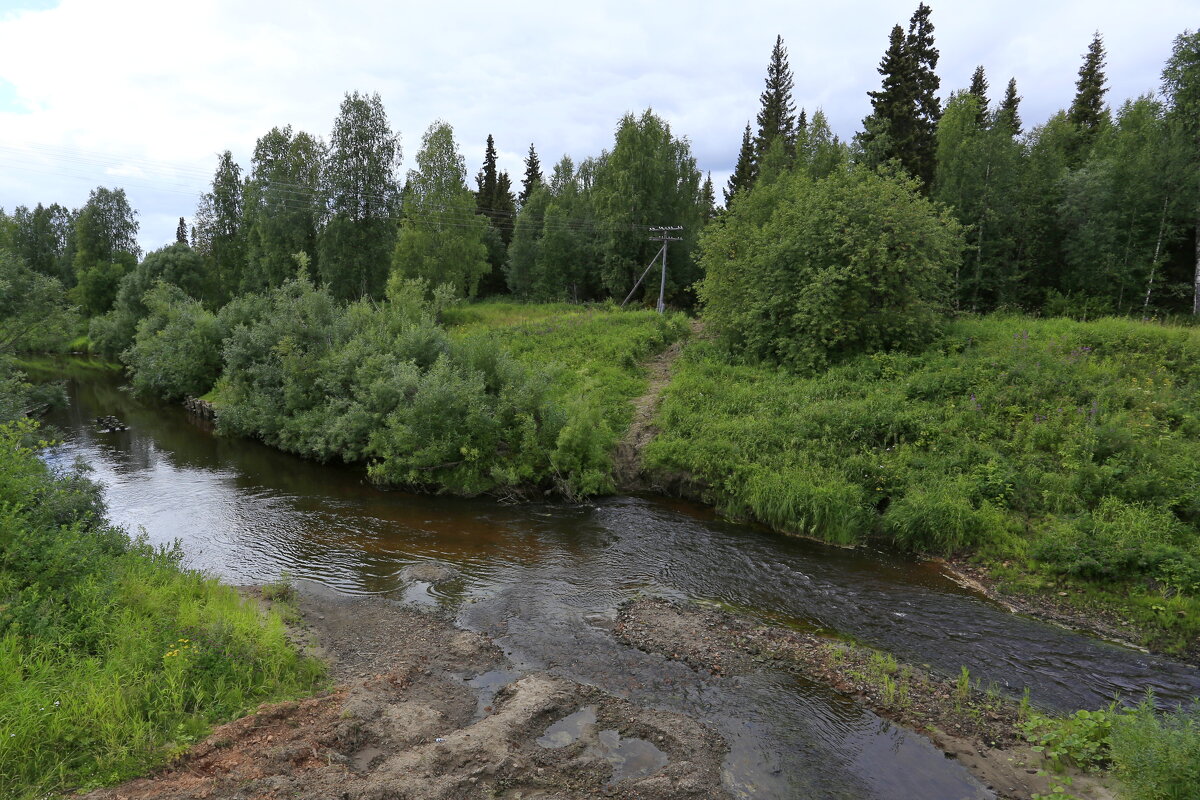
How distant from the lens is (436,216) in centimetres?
4419

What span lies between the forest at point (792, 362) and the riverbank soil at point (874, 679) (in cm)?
163

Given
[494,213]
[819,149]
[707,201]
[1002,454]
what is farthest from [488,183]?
[1002,454]

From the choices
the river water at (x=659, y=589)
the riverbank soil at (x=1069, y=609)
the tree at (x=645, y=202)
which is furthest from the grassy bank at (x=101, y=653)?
the tree at (x=645, y=202)

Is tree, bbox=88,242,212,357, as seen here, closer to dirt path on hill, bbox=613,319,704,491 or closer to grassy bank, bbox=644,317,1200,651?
dirt path on hill, bbox=613,319,704,491

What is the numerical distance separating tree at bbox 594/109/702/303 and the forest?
0.82 feet

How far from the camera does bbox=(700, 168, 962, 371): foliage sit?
72.7ft

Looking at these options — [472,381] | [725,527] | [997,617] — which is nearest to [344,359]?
[472,381]

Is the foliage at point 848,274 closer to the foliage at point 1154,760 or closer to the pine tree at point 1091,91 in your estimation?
the foliage at point 1154,760

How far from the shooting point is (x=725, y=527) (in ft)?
55.2

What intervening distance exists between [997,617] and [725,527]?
6.56m

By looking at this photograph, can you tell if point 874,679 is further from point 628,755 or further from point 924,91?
point 924,91

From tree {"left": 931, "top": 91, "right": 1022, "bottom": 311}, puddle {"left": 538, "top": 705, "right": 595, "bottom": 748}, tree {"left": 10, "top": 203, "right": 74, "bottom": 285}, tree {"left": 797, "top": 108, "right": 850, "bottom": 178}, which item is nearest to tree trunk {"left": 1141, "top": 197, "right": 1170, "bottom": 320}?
tree {"left": 931, "top": 91, "right": 1022, "bottom": 311}

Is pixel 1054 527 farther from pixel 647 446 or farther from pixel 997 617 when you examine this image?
pixel 647 446

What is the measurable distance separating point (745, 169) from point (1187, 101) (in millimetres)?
31000
